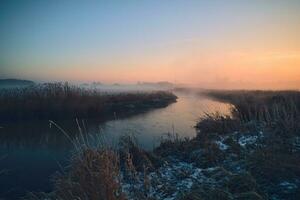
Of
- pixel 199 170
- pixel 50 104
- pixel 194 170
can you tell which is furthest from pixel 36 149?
pixel 50 104

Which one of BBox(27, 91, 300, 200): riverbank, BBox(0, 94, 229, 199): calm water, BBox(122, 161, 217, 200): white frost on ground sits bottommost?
BBox(0, 94, 229, 199): calm water

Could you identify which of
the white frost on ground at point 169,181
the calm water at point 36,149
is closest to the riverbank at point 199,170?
the white frost on ground at point 169,181

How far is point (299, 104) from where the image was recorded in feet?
52.0

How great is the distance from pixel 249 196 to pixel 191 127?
513 inches

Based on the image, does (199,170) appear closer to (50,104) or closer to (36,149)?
(36,149)

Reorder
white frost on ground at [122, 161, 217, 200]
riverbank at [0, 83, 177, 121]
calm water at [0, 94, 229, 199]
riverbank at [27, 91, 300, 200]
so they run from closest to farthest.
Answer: riverbank at [27, 91, 300, 200]
white frost on ground at [122, 161, 217, 200]
calm water at [0, 94, 229, 199]
riverbank at [0, 83, 177, 121]

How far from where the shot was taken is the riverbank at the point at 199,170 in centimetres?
486

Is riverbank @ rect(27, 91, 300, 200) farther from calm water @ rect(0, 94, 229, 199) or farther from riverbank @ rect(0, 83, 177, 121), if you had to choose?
riverbank @ rect(0, 83, 177, 121)

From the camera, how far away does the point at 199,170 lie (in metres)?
7.63

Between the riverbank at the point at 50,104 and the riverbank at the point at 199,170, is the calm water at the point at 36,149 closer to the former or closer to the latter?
the riverbank at the point at 199,170

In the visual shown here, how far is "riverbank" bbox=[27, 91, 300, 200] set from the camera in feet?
15.9

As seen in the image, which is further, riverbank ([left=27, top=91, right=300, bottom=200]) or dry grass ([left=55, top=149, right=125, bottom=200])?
riverbank ([left=27, top=91, right=300, bottom=200])

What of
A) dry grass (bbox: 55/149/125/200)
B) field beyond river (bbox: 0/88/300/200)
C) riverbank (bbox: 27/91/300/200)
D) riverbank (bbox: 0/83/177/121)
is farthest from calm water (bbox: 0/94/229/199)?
riverbank (bbox: 0/83/177/121)

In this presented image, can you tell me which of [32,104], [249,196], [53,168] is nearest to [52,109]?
[32,104]
